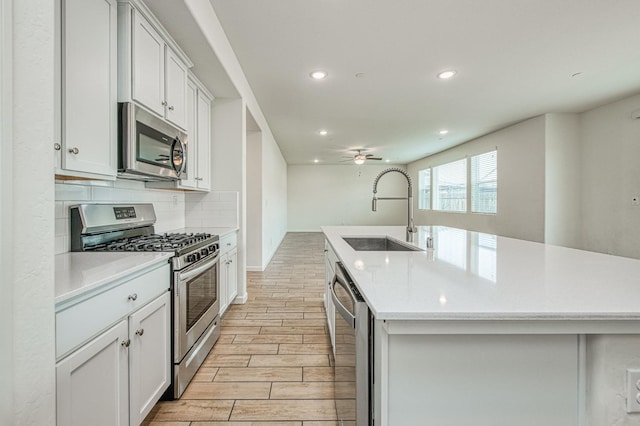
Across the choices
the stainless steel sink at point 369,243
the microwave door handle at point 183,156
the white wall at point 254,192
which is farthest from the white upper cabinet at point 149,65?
the white wall at point 254,192

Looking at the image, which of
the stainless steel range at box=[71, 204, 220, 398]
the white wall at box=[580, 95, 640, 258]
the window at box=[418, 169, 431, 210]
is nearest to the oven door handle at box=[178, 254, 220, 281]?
the stainless steel range at box=[71, 204, 220, 398]

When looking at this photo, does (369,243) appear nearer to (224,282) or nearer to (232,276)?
(224,282)

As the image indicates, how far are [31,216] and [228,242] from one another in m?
2.36

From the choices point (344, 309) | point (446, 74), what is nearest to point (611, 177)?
point (446, 74)

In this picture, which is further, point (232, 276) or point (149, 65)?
point (232, 276)

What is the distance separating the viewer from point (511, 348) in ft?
2.87

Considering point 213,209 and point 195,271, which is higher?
point 213,209

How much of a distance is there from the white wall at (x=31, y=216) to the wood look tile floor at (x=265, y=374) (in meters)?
1.07

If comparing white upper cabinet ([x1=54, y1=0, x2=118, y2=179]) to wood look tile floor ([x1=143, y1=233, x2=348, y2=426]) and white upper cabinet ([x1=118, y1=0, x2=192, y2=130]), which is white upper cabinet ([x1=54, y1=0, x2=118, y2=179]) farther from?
wood look tile floor ([x1=143, y1=233, x2=348, y2=426])

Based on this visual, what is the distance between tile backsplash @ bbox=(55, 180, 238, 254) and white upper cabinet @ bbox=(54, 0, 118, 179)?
35 centimetres

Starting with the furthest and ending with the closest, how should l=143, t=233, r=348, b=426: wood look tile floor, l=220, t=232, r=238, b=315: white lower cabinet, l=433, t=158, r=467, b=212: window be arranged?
l=433, t=158, r=467, b=212: window
l=220, t=232, r=238, b=315: white lower cabinet
l=143, t=233, r=348, b=426: wood look tile floor

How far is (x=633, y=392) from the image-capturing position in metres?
0.83

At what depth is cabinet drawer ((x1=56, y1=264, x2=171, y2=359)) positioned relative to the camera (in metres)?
1.01

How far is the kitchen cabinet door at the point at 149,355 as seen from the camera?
1.41m
